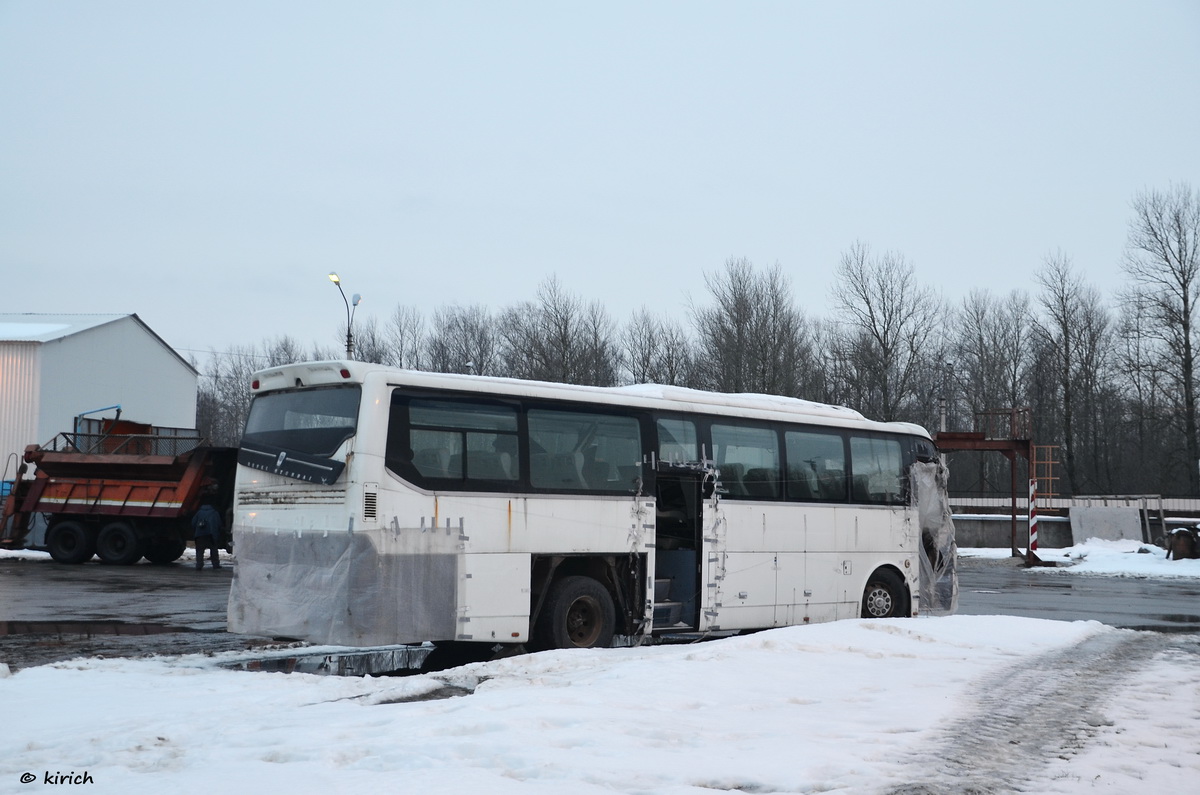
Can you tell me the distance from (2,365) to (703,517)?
42.0 meters

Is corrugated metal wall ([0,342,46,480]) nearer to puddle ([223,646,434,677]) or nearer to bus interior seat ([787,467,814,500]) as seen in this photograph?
puddle ([223,646,434,677])

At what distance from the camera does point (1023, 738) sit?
6848mm

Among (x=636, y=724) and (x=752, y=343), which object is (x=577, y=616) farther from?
→ (x=752, y=343)

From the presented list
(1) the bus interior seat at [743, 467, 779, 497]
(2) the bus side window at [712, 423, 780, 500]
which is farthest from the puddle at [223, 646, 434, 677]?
(1) the bus interior seat at [743, 467, 779, 497]

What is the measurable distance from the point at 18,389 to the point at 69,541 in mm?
20245

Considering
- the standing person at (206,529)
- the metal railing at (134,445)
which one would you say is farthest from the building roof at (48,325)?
the standing person at (206,529)

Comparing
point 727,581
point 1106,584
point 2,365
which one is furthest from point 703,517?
point 2,365

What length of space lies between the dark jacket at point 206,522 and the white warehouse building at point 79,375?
18.3 metres

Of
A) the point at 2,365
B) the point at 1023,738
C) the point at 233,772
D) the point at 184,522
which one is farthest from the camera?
the point at 2,365

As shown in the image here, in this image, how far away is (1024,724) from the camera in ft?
24.0

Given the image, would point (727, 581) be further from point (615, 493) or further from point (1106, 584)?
point (1106, 584)

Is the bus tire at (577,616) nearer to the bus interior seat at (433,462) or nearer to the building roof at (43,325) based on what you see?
the bus interior seat at (433,462)

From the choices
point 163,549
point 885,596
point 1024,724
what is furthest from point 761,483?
point 163,549

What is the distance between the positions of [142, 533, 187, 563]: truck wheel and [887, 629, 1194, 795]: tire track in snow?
23.9 meters
